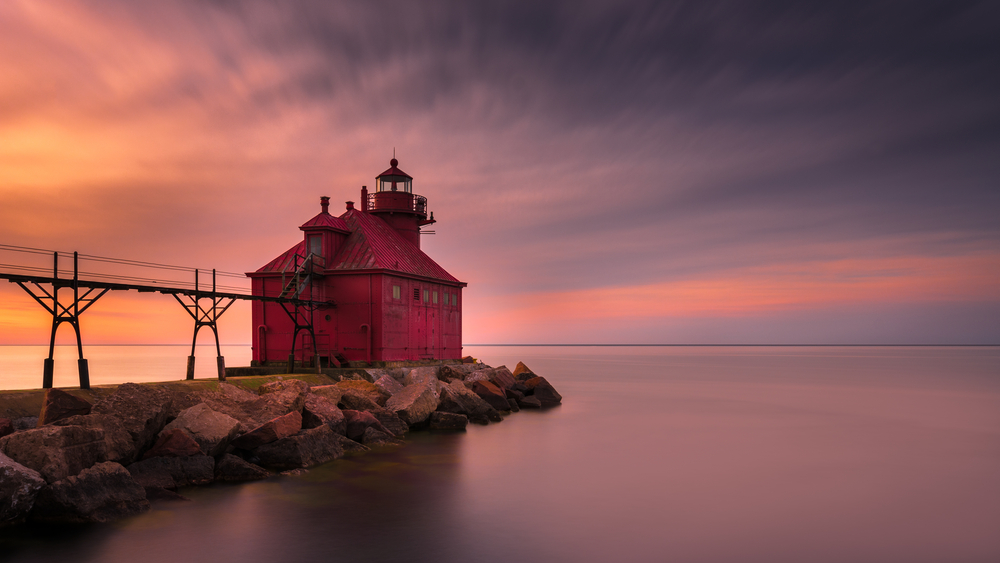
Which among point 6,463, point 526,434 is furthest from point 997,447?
point 6,463

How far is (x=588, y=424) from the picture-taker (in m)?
24.0

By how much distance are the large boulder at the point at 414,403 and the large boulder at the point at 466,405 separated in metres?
0.89

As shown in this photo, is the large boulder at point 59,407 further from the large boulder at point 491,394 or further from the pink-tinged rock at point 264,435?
the large boulder at point 491,394

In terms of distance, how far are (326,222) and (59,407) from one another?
14278 mm

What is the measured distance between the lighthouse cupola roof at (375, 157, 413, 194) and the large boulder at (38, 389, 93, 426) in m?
21.1

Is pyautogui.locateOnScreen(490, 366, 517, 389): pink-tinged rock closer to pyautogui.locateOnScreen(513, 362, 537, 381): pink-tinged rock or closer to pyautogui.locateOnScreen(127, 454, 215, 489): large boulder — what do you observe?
pyautogui.locateOnScreen(513, 362, 537, 381): pink-tinged rock

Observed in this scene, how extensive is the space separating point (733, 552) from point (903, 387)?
42183 mm

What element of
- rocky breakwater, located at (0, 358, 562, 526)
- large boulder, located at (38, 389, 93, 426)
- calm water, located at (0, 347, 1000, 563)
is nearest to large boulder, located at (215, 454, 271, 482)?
rocky breakwater, located at (0, 358, 562, 526)

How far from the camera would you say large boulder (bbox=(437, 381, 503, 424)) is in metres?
22.2

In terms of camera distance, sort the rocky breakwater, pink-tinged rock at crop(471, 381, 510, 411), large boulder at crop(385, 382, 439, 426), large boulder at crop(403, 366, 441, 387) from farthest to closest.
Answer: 1. pink-tinged rock at crop(471, 381, 510, 411)
2. large boulder at crop(403, 366, 441, 387)
3. large boulder at crop(385, 382, 439, 426)
4. the rocky breakwater

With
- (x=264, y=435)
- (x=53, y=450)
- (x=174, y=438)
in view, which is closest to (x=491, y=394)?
(x=264, y=435)

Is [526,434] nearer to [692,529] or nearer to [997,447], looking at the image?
[692,529]

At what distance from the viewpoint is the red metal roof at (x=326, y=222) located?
24969mm

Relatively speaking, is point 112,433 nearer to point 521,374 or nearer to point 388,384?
point 388,384
